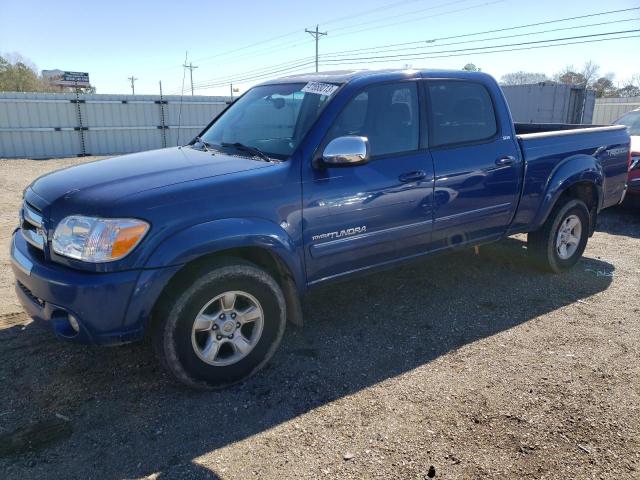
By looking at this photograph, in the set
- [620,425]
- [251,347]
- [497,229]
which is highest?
[497,229]

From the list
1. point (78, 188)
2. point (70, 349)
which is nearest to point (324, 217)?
point (78, 188)

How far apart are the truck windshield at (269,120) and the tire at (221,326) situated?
2.89 ft

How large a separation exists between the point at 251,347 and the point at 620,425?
7.18 ft

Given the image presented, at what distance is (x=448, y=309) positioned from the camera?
4.26 metres

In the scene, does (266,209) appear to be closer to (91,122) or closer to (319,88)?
(319,88)

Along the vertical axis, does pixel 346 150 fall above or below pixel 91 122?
below

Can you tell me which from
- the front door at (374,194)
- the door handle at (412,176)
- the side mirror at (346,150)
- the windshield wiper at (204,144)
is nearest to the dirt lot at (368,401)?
the front door at (374,194)

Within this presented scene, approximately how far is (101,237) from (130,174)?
2.07ft

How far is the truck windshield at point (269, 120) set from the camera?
338 centimetres

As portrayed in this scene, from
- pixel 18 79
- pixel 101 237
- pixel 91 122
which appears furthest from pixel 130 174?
pixel 18 79

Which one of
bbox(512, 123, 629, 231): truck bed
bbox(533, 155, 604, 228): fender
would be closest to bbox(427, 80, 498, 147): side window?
bbox(512, 123, 629, 231): truck bed

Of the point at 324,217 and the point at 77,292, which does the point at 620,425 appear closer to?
the point at 324,217

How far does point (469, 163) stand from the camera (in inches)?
157

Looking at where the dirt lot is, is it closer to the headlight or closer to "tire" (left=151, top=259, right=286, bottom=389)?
"tire" (left=151, top=259, right=286, bottom=389)
